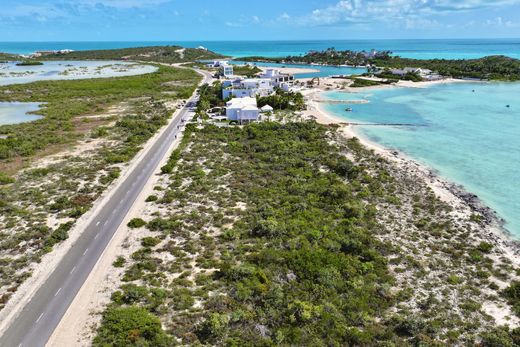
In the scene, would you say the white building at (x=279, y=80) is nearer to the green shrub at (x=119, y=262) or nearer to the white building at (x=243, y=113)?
the white building at (x=243, y=113)

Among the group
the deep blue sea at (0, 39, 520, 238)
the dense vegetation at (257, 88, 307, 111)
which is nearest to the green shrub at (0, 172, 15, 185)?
the dense vegetation at (257, 88, 307, 111)

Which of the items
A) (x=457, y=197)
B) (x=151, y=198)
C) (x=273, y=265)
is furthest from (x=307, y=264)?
(x=457, y=197)

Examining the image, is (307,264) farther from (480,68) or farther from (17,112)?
(480,68)

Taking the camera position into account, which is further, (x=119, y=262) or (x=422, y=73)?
(x=422, y=73)

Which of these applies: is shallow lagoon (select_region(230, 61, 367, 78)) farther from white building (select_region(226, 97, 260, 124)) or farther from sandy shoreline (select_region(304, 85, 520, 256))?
sandy shoreline (select_region(304, 85, 520, 256))

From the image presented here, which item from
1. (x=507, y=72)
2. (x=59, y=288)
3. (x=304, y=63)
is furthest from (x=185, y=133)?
(x=304, y=63)

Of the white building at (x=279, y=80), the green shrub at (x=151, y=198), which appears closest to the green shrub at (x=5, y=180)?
the green shrub at (x=151, y=198)
